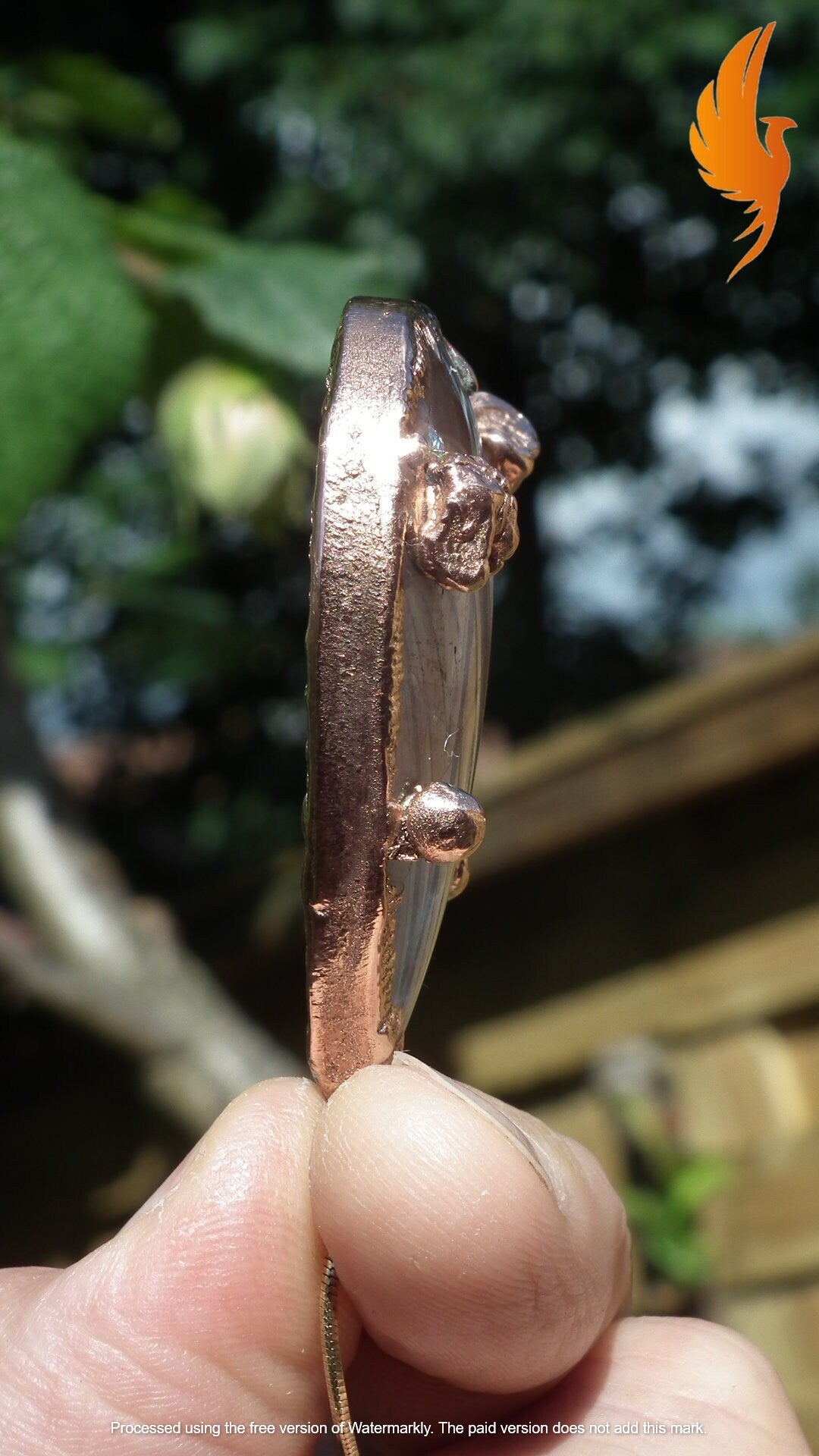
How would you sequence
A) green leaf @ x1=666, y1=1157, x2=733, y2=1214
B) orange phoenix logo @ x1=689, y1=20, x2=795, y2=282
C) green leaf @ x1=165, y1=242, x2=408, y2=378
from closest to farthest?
green leaf @ x1=165, y1=242, x2=408, y2=378
orange phoenix logo @ x1=689, y1=20, x2=795, y2=282
green leaf @ x1=666, y1=1157, x2=733, y2=1214

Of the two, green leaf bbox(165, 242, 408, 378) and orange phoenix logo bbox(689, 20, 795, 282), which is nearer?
green leaf bbox(165, 242, 408, 378)

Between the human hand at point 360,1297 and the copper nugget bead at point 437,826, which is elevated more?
the copper nugget bead at point 437,826

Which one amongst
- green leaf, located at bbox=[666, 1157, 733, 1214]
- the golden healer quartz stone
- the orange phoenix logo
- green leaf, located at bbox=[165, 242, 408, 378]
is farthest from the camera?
green leaf, located at bbox=[666, 1157, 733, 1214]

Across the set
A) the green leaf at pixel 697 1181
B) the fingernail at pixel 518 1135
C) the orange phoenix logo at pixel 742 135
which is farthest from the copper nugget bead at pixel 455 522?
the green leaf at pixel 697 1181

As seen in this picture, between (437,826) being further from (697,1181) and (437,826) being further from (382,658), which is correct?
(697,1181)

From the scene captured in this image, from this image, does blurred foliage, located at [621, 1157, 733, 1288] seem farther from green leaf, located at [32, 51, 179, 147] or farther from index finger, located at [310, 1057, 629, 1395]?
green leaf, located at [32, 51, 179, 147]

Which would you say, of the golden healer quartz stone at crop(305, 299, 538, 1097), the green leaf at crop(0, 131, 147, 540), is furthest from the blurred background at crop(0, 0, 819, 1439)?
the golden healer quartz stone at crop(305, 299, 538, 1097)

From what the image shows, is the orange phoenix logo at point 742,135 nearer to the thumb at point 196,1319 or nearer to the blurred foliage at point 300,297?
the blurred foliage at point 300,297
